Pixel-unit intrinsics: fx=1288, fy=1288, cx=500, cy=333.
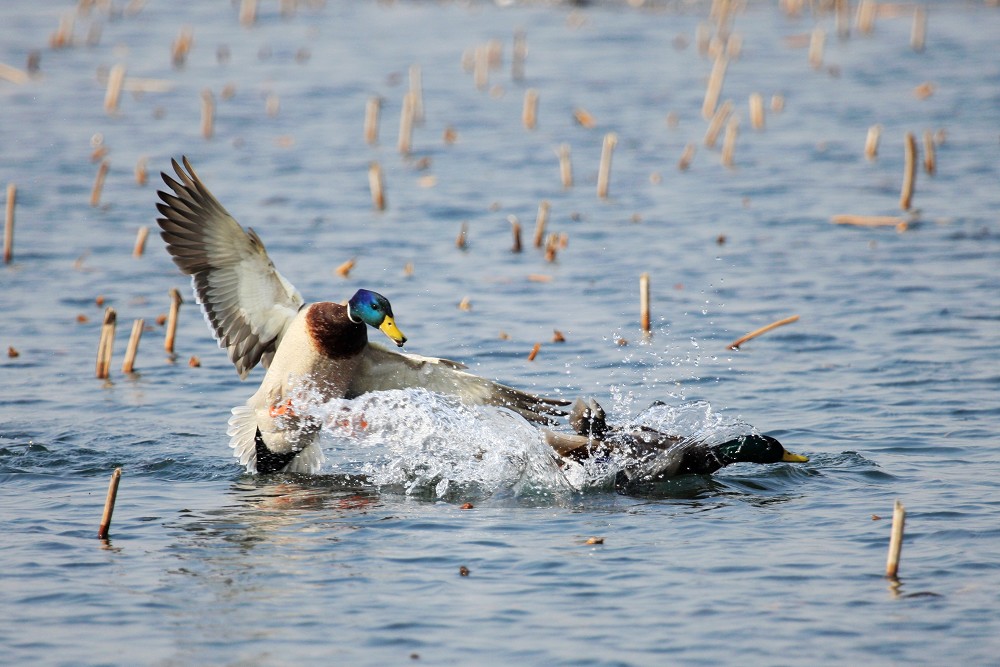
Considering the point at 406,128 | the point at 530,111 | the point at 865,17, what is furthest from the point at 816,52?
the point at 406,128

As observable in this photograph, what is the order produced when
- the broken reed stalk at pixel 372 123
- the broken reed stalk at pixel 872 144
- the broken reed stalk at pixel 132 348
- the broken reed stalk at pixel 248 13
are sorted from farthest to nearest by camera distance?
the broken reed stalk at pixel 248 13 → the broken reed stalk at pixel 372 123 → the broken reed stalk at pixel 872 144 → the broken reed stalk at pixel 132 348

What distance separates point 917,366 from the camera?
9391 millimetres

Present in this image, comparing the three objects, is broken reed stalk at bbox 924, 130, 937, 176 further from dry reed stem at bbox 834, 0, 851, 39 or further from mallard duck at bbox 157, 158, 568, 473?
dry reed stem at bbox 834, 0, 851, 39

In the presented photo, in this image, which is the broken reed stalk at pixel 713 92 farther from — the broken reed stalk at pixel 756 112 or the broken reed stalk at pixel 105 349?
the broken reed stalk at pixel 105 349

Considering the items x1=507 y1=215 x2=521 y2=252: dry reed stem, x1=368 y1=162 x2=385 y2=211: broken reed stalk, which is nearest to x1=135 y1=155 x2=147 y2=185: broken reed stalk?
x1=368 y1=162 x2=385 y2=211: broken reed stalk

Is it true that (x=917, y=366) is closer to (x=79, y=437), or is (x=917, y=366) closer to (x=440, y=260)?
(x=440, y=260)

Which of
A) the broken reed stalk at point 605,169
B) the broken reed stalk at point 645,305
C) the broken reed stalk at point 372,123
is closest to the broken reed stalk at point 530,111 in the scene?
the broken reed stalk at point 372,123

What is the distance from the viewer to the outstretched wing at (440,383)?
7715 mm

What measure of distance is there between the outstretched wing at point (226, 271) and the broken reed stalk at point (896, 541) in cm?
379

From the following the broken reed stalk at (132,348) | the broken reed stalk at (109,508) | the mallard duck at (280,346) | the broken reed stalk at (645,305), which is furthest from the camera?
the broken reed stalk at (645,305)

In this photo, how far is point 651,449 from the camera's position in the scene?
24.8 feet

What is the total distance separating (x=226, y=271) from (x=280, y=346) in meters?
0.56

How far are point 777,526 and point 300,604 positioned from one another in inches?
97.0

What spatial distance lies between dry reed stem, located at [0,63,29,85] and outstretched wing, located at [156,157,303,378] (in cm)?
1469
